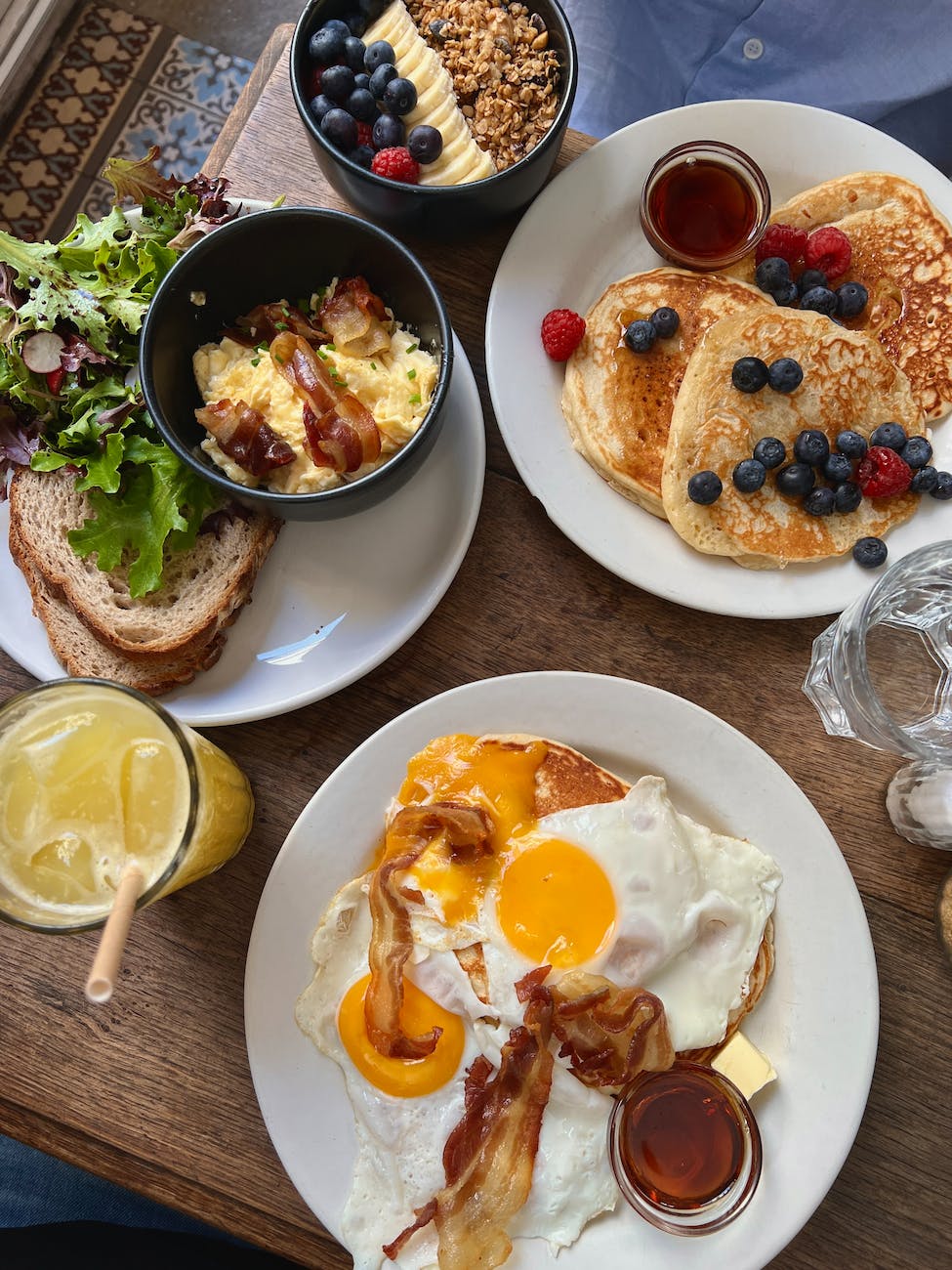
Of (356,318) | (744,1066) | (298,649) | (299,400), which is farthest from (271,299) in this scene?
(744,1066)

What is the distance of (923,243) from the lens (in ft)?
6.78

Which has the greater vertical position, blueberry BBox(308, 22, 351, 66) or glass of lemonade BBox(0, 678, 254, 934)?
blueberry BBox(308, 22, 351, 66)

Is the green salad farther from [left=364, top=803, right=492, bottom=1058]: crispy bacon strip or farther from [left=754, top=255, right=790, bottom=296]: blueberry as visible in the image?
[left=754, top=255, right=790, bottom=296]: blueberry

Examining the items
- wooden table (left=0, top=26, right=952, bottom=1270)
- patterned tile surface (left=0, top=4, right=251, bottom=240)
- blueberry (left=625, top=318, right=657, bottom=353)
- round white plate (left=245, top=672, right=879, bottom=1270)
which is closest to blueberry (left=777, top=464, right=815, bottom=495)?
wooden table (left=0, top=26, right=952, bottom=1270)

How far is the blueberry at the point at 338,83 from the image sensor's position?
6.15 feet

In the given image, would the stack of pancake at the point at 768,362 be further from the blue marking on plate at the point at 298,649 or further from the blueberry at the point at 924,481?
the blue marking on plate at the point at 298,649

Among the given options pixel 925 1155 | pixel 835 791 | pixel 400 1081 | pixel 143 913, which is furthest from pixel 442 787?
pixel 925 1155

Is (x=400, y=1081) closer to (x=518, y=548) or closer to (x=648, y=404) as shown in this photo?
(x=518, y=548)

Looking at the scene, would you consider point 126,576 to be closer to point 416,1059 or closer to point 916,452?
point 416,1059

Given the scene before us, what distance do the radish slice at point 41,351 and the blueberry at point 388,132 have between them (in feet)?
2.38

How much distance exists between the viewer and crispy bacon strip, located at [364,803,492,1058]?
5.86 ft

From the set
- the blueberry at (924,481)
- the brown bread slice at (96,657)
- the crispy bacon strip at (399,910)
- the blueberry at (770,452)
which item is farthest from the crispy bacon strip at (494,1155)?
the blueberry at (924,481)

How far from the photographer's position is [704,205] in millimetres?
2096

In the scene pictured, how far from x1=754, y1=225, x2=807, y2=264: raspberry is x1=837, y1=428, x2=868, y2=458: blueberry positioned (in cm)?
40
